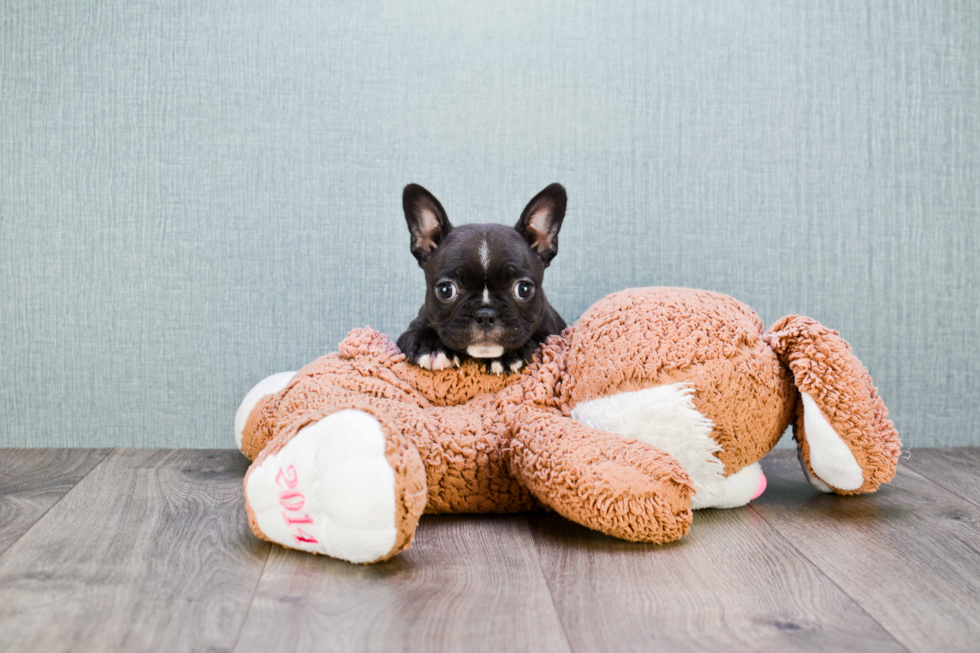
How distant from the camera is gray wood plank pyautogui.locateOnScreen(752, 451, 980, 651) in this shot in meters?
0.98

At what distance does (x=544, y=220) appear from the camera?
1605 millimetres

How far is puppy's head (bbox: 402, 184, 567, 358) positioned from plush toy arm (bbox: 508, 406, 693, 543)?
0.27m

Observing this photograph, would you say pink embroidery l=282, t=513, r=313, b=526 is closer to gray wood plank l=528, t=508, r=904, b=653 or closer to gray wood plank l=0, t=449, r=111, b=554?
gray wood plank l=528, t=508, r=904, b=653

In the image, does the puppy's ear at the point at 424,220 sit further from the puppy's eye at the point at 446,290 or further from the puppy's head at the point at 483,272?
the puppy's eye at the point at 446,290

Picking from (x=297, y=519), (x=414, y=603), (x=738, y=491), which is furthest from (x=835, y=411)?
(x=297, y=519)

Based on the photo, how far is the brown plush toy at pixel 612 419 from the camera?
1.19 meters

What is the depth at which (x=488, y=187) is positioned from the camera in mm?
2064

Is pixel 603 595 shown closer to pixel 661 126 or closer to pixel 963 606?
pixel 963 606

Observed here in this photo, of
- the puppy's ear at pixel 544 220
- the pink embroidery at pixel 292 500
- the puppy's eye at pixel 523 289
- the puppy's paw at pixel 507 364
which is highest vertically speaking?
the puppy's ear at pixel 544 220

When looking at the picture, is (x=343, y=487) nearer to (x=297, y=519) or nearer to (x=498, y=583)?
(x=297, y=519)

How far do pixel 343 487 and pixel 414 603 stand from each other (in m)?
0.18

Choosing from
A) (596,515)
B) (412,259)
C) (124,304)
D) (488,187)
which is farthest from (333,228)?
(596,515)

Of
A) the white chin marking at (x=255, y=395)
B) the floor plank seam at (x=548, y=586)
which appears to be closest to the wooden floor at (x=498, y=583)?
the floor plank seam at (x=548, y=586)

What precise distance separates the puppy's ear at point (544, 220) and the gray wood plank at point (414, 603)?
2.09ft
